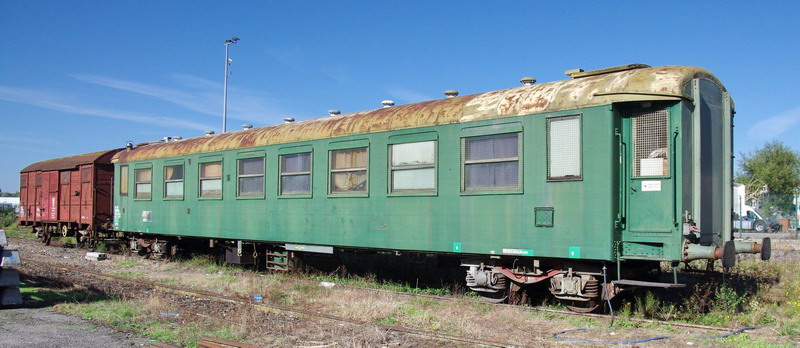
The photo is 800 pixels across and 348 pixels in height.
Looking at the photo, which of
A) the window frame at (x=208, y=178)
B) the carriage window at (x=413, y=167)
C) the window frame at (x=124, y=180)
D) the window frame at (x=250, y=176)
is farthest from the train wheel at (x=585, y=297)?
the window frame at (x=124, y=180)

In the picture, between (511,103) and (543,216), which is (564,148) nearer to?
(543,216)

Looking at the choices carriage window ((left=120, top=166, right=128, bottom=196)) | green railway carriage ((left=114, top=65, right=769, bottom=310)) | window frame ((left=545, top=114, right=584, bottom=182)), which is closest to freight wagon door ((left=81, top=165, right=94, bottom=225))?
carriage window ((left=120, top=166, right=128, bottom=196))

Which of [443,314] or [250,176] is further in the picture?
[250,176]

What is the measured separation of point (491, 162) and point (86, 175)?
15757 mm

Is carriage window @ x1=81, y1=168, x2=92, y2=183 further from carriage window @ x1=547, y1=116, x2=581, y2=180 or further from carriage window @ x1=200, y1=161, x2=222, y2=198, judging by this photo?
carriage window @ x1=547, y1=116, x2=581, y2=180

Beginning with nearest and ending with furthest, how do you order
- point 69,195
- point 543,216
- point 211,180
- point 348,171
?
Result: point 543,216
point 348,171
point 211,180
point 69,195

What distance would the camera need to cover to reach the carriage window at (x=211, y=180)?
14.4 metres

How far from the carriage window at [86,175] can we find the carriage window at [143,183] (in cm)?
355

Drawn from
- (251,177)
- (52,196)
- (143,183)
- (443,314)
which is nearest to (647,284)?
(443,314)

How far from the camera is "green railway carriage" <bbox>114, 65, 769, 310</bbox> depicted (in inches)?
312

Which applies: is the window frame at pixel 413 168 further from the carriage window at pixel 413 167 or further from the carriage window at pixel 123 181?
the carriage window at pixel 123 181

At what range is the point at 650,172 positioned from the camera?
314 inches

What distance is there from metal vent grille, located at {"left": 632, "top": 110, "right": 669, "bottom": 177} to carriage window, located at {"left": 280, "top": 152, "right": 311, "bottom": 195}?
20.4 ft

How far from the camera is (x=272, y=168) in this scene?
13.0 meters
